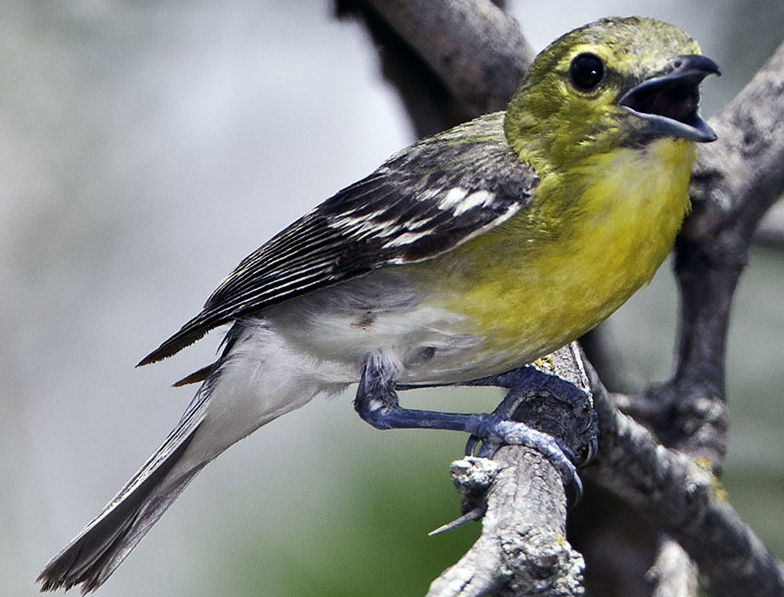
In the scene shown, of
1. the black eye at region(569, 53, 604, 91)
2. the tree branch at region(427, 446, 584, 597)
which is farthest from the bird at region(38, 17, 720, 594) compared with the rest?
the tree branch at region(427, 446, 584, 597)

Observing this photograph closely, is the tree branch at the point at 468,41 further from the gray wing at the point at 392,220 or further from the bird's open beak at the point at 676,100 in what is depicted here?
the bird's open beak at the point at 676,100

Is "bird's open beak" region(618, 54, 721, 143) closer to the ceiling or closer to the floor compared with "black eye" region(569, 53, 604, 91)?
closer to the floor

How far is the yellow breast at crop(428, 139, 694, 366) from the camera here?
2.60m

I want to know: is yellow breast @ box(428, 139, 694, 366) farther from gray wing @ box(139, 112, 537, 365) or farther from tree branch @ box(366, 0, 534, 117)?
tree branch @ box(366, 0, 534, 117)

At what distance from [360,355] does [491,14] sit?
5.14 ft

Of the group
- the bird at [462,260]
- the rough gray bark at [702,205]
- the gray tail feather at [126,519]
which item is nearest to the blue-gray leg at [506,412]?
the bird at [462,260]

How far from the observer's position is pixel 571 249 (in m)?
2.62

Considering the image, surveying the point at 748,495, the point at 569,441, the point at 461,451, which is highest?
the point at 569,441

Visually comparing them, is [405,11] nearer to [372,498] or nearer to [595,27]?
[595,27]

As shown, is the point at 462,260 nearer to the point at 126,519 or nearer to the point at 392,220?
the point at 392,220

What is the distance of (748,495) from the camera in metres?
4.27

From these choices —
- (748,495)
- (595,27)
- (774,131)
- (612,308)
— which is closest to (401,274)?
(612,308)

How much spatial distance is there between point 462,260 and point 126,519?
1282 millimetres

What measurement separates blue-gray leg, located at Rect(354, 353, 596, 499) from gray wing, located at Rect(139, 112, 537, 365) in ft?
0.98
